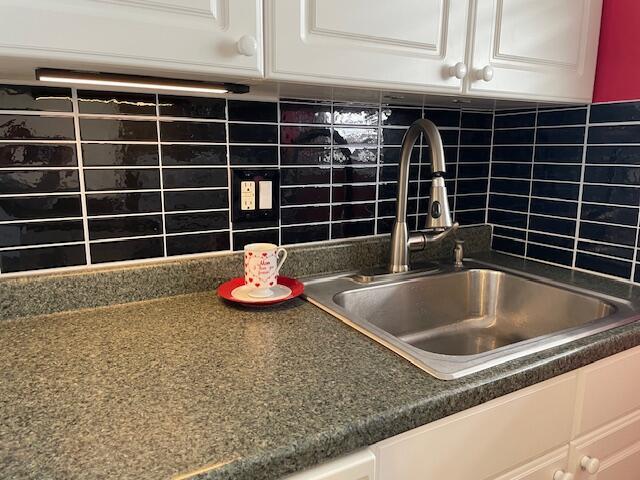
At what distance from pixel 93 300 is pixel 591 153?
49.7 inches

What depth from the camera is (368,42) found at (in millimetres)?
842

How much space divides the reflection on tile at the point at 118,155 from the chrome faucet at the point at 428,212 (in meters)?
0.60

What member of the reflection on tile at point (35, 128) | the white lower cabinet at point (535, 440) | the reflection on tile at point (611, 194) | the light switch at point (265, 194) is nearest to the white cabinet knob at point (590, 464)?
the white lower cabinet at point (535, 440)

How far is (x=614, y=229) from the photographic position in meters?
1.18

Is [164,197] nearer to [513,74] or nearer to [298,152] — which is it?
[298,152]

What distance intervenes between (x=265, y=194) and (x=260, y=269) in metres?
Answer: 0.24

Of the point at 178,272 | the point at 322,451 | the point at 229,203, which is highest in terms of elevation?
the point at 229,203

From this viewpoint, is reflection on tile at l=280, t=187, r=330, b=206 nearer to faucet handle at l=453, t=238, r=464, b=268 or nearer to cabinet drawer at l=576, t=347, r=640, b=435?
faucet handle at l=453, t=238, r=464, b=268

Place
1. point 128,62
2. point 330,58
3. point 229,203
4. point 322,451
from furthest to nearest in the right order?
point 229,203, point 330,58, point 128,62, point 322,451

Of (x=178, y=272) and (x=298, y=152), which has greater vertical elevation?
(x=298, y=152)

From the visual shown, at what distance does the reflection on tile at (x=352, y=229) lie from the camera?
1.25 metres

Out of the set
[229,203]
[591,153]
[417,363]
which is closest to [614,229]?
[591,153]

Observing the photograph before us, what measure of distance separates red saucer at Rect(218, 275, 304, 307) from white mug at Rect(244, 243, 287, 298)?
0.02m

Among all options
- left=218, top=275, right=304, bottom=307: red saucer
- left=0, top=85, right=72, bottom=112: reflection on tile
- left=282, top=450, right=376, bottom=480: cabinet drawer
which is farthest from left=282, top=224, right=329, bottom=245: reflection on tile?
left=282, top=450, right=376, bottom=480: cabinet drawer
